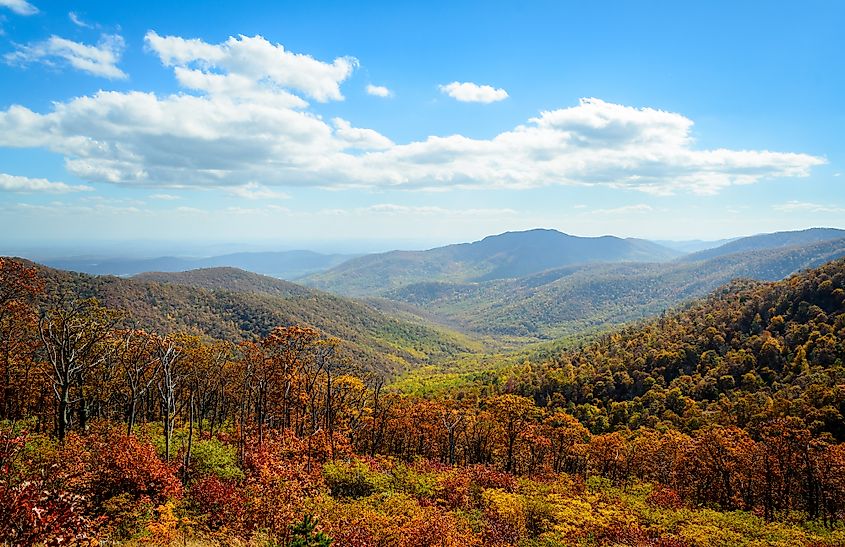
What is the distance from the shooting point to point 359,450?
54.9m

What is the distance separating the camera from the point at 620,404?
7619cm

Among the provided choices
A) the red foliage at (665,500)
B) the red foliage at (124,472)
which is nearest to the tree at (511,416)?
the red foliage at (665,500)

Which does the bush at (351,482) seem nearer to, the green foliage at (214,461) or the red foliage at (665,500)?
the green foliage at (214,461)

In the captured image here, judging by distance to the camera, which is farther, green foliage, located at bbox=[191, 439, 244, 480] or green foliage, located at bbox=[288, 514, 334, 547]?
green foliage, located at bbox=[191, 439, 244, 480]

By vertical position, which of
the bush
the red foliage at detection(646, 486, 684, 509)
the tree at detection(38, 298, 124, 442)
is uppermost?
the tree at detection(38, 298, 124, 442)

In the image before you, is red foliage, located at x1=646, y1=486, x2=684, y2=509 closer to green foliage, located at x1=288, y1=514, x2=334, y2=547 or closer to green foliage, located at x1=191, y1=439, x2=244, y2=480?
green foliage, located at x1=191, y1=439, x2=244, y2=480

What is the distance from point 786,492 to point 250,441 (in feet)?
147

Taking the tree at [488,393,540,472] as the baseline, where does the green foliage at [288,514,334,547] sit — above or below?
above

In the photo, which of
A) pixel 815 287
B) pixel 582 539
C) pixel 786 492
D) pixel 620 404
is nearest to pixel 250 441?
pixel 582 539

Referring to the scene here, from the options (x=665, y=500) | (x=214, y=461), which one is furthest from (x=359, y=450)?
(x=665, y=500)

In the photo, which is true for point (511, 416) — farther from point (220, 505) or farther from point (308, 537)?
point (308, 537)

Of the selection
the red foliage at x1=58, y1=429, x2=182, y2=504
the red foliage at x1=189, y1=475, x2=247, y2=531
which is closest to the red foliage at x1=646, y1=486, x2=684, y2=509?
the red foliage at x1=189, y1=475, x2=247, y2=531

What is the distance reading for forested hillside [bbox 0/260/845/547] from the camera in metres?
20.9

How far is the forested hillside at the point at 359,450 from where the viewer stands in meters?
20.9
